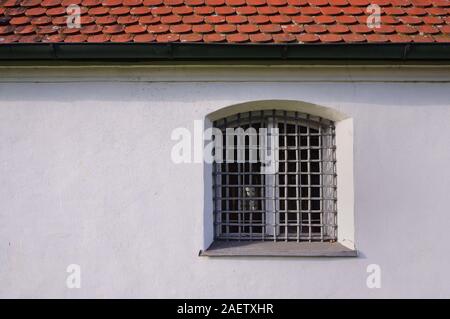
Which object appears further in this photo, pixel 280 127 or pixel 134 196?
pixel 280 127

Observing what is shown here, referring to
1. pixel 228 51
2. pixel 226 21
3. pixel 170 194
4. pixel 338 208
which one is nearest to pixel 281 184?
pixel 338 208

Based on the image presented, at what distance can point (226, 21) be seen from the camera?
328 cm

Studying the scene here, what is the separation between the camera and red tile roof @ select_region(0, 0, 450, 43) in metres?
3.13

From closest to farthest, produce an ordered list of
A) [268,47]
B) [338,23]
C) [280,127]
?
[268,47] → [338,23] → [280,127]

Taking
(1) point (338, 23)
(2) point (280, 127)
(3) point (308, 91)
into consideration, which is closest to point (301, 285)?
(2) point (280, 127)

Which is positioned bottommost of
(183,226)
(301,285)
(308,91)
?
(301,285)

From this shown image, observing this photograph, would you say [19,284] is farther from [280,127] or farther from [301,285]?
[280,127]

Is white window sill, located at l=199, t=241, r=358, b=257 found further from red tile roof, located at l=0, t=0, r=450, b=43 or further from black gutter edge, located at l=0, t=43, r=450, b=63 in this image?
red tile roof, located at l=0, t=0, r=450, b=43

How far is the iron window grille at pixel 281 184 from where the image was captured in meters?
3.45

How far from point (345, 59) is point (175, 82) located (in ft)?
4.68

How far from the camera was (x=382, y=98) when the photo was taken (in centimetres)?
326

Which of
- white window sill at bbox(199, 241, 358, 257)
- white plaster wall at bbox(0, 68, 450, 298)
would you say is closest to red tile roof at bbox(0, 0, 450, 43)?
white plaster wall at bbox(0, 68, 450, 298)

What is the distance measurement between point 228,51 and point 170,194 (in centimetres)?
127

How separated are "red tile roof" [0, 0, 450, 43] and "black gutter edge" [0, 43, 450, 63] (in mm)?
68
